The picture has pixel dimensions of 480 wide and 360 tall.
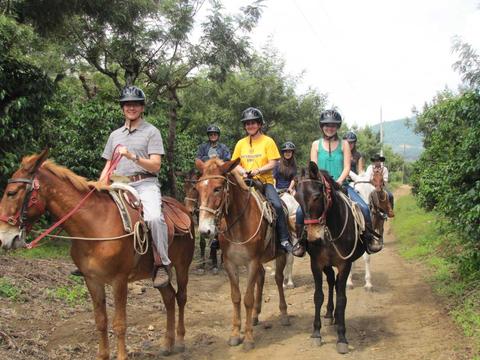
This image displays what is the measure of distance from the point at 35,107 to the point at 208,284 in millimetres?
5288

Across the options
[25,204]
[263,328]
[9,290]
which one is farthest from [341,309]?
[9,290]

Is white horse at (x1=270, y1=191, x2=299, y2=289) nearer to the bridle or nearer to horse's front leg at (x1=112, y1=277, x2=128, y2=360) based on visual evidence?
horse's front leg at (x1=112, y1=277, x2=128, y2=360)

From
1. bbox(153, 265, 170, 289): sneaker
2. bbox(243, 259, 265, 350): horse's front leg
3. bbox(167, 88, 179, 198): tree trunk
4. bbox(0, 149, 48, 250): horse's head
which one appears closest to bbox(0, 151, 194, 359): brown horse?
bbox(0, 149, 48, 250): horse's head

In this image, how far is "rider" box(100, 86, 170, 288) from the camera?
17.9 ft

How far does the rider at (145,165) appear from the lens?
546cm

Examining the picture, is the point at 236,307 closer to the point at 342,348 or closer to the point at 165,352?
the point at 165,352

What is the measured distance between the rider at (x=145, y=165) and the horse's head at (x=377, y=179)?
720 centimetres

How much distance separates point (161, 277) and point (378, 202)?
719 centimetres

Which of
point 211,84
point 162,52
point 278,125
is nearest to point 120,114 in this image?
point 162,52

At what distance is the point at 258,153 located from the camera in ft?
23.8

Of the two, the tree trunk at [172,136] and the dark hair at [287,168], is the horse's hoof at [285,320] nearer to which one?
the dark hair at [287,168]

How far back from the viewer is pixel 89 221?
499 centimetres

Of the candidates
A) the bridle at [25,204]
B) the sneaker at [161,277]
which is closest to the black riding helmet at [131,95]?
the bridle at [25,204]

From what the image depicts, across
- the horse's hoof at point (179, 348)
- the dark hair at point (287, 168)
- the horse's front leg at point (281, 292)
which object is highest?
the dark hair at point (287, 168)
